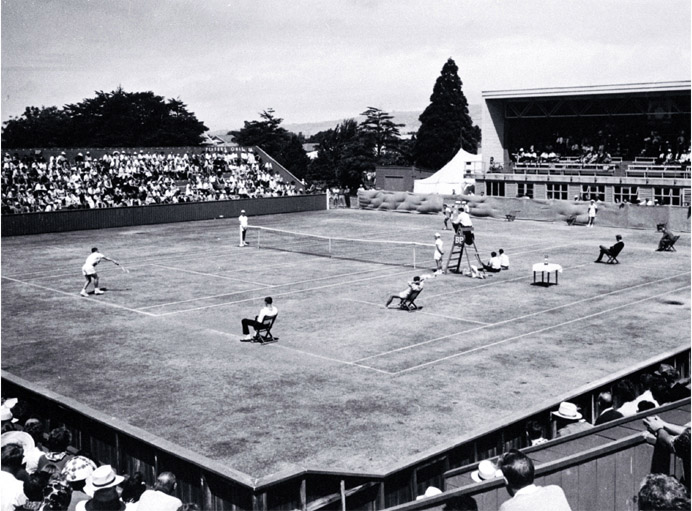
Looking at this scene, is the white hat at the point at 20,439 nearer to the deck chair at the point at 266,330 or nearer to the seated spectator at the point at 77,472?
the seated spectator at the point at 77,472

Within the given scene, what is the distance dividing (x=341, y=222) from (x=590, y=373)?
113ft

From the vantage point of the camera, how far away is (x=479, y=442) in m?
10.1

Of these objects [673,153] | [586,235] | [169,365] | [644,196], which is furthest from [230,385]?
[673,153]

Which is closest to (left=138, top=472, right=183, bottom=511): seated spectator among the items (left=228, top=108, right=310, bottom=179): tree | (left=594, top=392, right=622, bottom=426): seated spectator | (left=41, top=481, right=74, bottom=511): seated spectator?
(left=41, top=481, right=74, bottom=511): seated spectator

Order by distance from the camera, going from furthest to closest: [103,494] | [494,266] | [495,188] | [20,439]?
[495,188]
[494,266]
[20,439]
[103,494]

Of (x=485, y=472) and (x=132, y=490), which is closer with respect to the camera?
(x=485, y=472)

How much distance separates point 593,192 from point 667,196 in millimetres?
5297

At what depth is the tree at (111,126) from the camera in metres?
91.3

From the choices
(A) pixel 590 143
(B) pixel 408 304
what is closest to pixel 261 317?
(B) pixel 408 304

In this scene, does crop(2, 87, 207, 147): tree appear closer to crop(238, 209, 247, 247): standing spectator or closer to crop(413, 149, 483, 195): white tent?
crop(413, 149, 483, 195): white tent

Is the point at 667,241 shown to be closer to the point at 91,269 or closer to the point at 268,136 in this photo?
the point at 91,269

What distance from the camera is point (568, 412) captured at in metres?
11.4

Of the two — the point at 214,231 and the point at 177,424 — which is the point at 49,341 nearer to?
the point at 177,424

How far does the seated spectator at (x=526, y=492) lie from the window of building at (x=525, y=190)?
5607 centimetres
